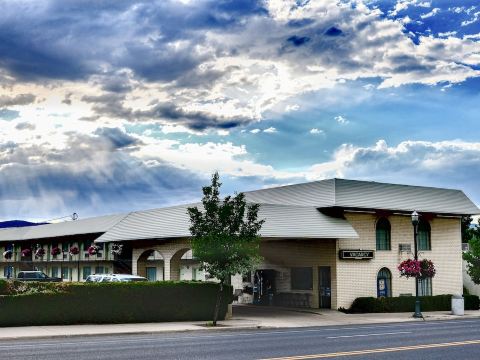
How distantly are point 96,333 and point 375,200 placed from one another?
861 inches

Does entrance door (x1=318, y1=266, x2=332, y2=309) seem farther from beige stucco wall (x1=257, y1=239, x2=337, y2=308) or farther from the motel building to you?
beige stucco wall (x1=257, y1=239, x2=337, y2=308)

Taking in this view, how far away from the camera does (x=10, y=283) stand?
2950 centimetres

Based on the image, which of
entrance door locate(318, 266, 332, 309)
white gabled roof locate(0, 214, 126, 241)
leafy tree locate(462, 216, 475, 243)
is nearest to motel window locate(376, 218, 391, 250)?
entrance door locate(318, 266, 332, 309)

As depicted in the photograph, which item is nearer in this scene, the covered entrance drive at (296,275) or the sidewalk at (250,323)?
the sidewalk at (250,323)

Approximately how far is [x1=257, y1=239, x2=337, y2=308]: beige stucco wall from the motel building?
0.06 m

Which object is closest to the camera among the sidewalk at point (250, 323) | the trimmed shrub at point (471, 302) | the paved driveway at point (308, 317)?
the sidewalk at point (250, 323)

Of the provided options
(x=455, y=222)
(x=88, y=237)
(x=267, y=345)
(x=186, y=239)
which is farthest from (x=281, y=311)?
(x=88, y=237)

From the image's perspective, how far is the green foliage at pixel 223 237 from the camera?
30828 mm

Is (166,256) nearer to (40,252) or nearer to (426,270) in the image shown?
(426,270)

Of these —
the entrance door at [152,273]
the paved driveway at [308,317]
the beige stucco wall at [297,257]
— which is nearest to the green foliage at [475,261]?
the paved driveway at [308,317]

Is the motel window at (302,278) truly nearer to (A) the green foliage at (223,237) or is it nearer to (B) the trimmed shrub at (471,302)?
(B) the trimmed shrub at (471,302)

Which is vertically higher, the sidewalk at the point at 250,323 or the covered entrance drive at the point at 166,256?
the covered entrance drive at the point at 166,256

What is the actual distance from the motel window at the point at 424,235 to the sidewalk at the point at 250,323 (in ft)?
17.0

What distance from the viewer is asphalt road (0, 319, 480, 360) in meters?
18.0
